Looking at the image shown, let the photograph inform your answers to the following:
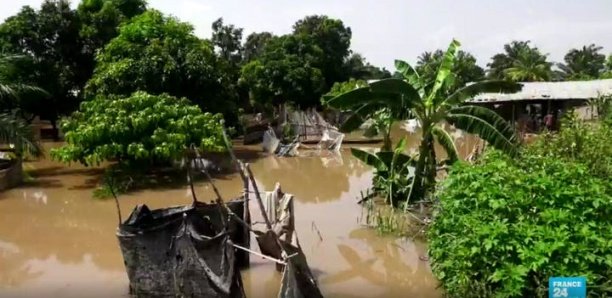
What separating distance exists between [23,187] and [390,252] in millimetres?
10353

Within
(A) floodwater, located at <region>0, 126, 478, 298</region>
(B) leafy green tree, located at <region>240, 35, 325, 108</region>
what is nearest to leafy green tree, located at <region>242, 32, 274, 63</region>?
(B) leafy green tree, located at <region>240, 35, 325, 108</region>

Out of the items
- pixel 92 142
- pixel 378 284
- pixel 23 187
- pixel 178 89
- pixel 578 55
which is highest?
pixel 578 55

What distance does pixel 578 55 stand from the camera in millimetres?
48062

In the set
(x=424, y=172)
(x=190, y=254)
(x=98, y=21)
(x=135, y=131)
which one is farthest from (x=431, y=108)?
(x=98, y=21)

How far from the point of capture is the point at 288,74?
3041 centimetres

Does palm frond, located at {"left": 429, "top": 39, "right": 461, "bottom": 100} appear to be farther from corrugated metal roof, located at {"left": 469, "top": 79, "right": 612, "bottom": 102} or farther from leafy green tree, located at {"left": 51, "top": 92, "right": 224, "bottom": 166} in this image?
corrugated metal roof, located at {"left": 469, "top": 79, "right": 612, "bottom": 102}

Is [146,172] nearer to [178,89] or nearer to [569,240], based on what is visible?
[178,89]

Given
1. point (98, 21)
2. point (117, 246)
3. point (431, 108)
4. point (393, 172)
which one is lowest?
point (117, 246)

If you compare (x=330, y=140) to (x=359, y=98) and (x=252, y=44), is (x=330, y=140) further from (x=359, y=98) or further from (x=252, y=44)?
(x=252, y=44)

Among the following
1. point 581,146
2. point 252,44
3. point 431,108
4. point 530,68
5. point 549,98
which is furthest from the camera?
point 252,44

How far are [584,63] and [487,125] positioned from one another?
4156 centimetres

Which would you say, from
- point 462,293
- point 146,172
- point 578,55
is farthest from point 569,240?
point 578,55

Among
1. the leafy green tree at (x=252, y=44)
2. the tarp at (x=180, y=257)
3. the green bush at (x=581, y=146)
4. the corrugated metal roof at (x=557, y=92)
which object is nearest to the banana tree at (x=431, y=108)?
the green bush at (x=581, y=146)

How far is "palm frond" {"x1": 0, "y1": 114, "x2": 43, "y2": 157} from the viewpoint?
12469 mm
